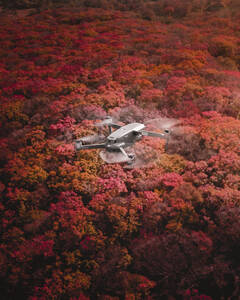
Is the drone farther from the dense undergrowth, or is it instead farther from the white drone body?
the dense undergrowth

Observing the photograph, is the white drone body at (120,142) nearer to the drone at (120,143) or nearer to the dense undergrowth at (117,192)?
the drone at (120,143)

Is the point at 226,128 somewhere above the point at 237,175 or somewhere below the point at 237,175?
above

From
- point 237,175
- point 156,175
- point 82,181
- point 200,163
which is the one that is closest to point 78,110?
point 82,181

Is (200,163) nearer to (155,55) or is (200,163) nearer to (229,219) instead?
(229,219)

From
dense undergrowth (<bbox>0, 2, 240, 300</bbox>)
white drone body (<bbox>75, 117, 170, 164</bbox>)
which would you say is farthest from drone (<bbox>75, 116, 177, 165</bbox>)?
dense undergrowth (<bbox>0, 2, 240, 300</bbox>)

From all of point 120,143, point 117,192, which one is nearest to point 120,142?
point 120,143

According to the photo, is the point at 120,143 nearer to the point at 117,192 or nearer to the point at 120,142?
the point at 120,142

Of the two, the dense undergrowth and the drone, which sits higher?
the drone

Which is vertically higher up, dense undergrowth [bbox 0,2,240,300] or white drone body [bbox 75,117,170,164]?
white drone body [bbox 75,117,170,164]
